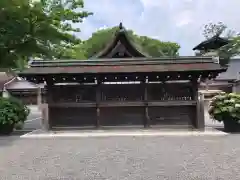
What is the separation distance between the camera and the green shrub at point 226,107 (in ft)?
49.7

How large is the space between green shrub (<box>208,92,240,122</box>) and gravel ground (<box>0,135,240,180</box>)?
2.59 m

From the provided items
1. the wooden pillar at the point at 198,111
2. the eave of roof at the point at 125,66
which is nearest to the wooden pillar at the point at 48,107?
the eave of roof at the point at 125,66

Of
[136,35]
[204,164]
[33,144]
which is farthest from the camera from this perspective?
[136,35]

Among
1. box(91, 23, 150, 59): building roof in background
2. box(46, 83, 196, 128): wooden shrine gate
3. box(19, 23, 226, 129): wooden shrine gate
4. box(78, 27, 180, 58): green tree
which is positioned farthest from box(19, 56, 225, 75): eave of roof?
box(78, 27, 180, 58): green tree

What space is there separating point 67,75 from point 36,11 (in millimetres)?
3427

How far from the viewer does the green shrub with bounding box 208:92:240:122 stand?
49.7 ft

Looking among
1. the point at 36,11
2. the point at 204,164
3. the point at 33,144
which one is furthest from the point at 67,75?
the point at 204,164

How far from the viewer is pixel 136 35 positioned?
54719 millimetres

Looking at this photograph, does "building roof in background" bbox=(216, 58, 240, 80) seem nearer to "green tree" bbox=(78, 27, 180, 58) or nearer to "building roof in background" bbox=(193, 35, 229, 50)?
"building roof in background" bbox=(193, 35, 229, 50)

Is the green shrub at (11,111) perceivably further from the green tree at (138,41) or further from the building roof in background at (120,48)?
the green tree at (138,41)

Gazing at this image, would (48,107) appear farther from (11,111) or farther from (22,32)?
(22,32)

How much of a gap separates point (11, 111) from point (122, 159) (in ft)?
27.8

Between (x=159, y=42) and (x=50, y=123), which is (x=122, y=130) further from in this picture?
(x=159, y=42)

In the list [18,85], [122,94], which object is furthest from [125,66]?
[18,85]
